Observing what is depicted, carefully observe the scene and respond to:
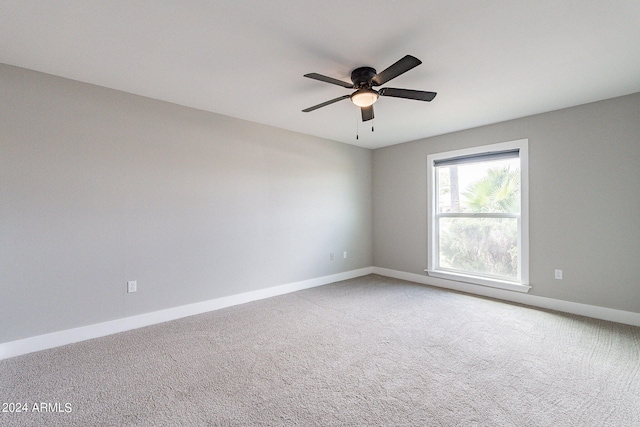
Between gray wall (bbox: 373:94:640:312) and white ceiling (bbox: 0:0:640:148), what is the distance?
0.40 meters

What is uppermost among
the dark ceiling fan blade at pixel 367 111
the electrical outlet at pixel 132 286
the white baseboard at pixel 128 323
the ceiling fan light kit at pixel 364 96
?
the ceiling fan light kit at pixel 364 96

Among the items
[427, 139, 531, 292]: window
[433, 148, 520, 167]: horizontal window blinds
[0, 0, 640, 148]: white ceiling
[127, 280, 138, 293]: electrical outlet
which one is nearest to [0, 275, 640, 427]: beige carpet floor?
[127, 280, 138, 293]: electrical outlet

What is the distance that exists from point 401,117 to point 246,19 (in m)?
2.43

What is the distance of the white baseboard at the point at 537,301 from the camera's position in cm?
316

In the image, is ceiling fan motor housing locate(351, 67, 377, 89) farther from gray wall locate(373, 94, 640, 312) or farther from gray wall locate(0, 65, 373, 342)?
gray wall locate(373, 94, 640, 312)

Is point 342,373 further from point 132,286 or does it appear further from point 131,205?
point 131,205

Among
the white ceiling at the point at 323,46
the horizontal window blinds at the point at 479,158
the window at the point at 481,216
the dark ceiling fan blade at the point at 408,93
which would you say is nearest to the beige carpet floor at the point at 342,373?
the window at the point at 481,216

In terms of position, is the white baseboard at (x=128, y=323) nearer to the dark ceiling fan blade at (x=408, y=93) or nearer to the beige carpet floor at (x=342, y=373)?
the beige carpet floor at (x=342, y=373)

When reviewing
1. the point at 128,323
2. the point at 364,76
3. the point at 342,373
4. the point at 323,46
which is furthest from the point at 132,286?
the point at 364,76

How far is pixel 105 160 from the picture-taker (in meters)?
2.92

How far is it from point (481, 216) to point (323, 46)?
341 cm

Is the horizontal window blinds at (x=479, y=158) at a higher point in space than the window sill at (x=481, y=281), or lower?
higher

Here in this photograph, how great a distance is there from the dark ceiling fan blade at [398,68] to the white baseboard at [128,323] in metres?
3.05

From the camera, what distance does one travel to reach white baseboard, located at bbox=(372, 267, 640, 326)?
Result: 3164 mm
